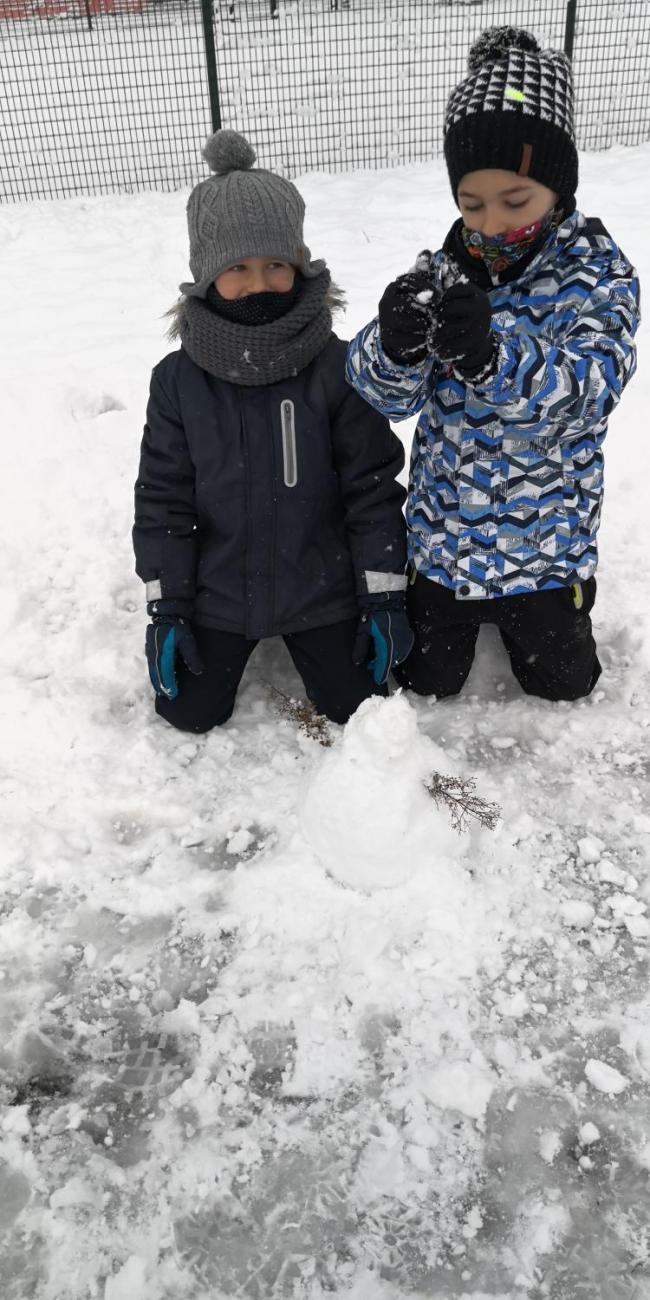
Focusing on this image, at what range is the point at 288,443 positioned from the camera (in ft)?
7.75

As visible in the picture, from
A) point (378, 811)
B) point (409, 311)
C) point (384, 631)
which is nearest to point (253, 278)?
point (409, 311)

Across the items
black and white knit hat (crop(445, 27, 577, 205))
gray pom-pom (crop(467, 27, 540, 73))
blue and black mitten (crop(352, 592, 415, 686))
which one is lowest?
blue and black mitten (crop(352, 592, 415, 686))

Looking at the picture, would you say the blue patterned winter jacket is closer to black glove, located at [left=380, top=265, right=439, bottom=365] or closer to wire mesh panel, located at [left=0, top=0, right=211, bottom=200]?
black glove, located at [left=380, top=265, right=439, bottom=365]

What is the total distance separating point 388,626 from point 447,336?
2.96 feet

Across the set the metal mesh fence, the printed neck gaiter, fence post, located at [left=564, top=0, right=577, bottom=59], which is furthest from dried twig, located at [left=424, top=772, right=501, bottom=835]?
fence post, located at [left=564, top=0, right=577, bottom=59]

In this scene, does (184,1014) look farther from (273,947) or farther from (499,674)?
(499,674)

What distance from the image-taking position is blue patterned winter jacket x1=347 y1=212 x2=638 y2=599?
6.23ft

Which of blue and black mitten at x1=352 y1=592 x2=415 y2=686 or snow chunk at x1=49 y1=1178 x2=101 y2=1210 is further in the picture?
blue and black mitten at x1=352 y1=592 x2=415 y2=686

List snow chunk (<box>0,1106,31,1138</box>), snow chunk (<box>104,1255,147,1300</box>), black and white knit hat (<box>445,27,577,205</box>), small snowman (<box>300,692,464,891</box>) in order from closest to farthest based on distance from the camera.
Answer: snow chunk (<box>104,1255,147,1300</box>) < snow chunk (<box>0,1106,31,1138</box>) < black and white knit hat (<box>445,27,577,205</box>) < small snowman (<box>300,692,464,891</box>)

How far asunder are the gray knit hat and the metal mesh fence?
5016 millimetres

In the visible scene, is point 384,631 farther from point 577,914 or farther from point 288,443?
point 577,914

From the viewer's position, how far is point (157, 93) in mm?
10070

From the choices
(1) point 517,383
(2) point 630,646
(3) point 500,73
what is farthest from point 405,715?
(3) point 500,73

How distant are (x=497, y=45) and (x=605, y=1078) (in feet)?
7.01
